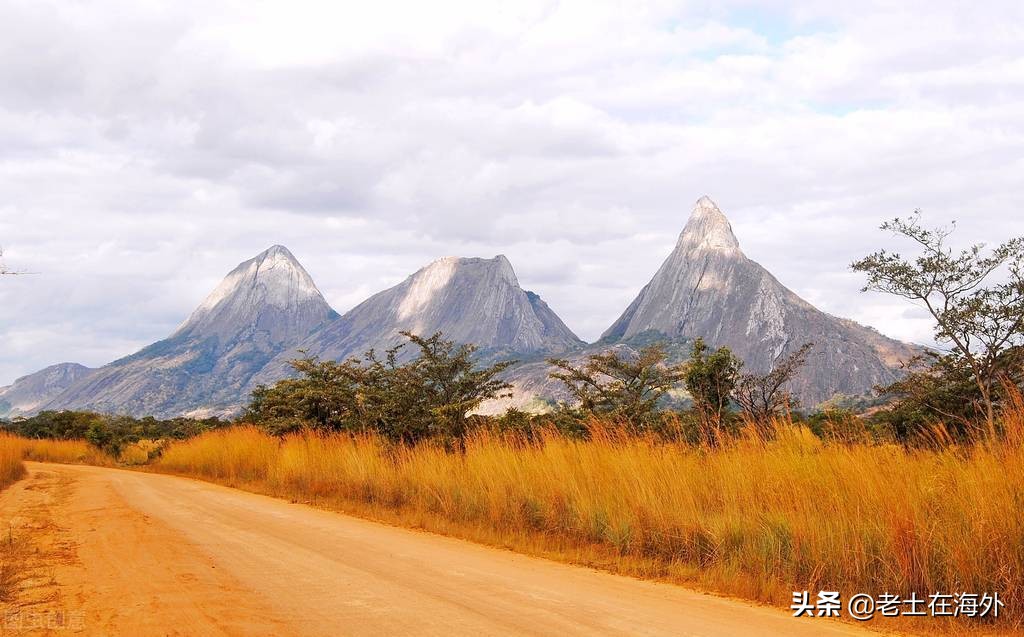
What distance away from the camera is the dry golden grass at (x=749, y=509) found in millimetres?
6918

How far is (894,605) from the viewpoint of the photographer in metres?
6.90

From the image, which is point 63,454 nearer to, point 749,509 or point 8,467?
point 8,467

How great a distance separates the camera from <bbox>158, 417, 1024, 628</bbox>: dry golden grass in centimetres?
692

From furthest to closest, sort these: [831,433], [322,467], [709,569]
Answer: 1. [322,467]
2. [831,433]
3. [709,569]

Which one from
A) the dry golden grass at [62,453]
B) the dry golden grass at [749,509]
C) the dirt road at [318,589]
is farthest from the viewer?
the dry golden grass at [62,453]

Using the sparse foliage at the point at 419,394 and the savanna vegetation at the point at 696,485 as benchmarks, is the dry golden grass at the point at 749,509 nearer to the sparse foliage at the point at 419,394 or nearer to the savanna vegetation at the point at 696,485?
the savanna vegetation at the point at 696,485

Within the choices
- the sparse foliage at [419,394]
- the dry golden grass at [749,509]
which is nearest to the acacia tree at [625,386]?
the sparse foliage at [419,394]

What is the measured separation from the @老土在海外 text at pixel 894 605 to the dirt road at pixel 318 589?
293 millimetres

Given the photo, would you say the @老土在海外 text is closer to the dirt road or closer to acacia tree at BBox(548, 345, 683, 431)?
the dirt road

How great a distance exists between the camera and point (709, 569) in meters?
8.37

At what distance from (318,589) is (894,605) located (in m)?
5.24

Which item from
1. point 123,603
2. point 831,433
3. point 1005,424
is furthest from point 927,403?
point 123,603

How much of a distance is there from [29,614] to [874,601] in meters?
7.24

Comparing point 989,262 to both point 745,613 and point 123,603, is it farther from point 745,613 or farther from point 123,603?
point 123,603
